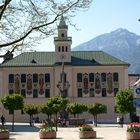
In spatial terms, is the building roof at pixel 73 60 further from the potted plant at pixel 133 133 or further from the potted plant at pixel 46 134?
the potted plant at pixel 133 133

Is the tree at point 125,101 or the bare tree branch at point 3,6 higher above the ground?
the bare tree branch at point 3,6

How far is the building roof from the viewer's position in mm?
90312

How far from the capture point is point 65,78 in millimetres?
88875

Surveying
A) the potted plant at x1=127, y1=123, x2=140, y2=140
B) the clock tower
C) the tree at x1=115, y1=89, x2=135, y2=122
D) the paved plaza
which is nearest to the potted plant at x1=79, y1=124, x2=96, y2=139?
the paved plaza

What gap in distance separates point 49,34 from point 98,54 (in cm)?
7299

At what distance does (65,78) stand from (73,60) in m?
4.74

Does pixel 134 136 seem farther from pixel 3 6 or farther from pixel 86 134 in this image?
pixel 3 6

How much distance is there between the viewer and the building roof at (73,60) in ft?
296

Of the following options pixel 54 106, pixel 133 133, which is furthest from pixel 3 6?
pixel 54 106

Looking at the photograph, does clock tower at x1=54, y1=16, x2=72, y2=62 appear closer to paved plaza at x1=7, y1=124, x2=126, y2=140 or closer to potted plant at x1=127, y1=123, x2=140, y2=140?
paved plaza at x1=7, y1=124, x2=126, y2=140

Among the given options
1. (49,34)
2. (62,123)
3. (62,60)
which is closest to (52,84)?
(62,60)

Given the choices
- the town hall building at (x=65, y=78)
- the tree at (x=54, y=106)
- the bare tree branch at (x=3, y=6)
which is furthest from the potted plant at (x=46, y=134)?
the town hall building at (x=65, y=78)

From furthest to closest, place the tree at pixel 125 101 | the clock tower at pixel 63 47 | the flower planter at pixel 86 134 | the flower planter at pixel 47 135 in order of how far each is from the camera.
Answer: the clock tower at pixel 63 47
the tree at pixel 125 101
the flower planter at pixel 47 135
the flower planter at pixel 86 134

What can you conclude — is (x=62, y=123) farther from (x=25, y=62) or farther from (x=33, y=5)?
(x=33, y=5)
